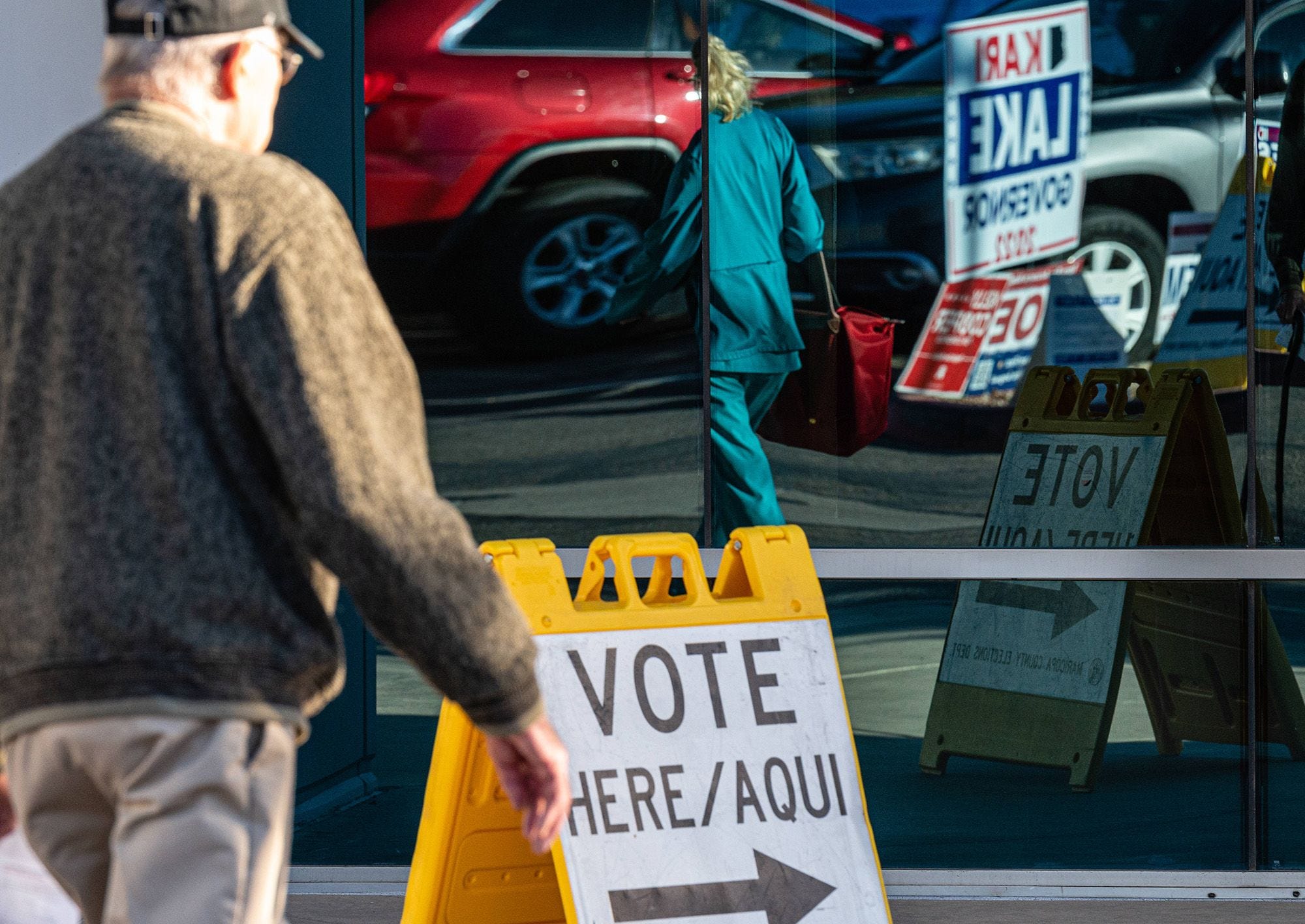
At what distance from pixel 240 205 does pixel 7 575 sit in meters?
0.49

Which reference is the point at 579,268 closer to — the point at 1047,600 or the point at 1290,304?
the point at 1047,600

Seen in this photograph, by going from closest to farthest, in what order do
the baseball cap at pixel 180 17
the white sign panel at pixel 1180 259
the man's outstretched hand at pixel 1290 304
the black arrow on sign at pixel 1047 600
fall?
the baseball cap at pixel 180 17 → the man's outstretched hand at pixel 1290 304 → the white sign panel at pixel 1180 259 → the black arrow on sign at pixel 1047 600

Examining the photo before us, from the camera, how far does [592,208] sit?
4738 mm

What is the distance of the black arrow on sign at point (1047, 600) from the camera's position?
4.84 metres

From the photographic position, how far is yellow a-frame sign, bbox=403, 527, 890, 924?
3.23 meters

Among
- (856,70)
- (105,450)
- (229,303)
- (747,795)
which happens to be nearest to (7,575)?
(105,450)

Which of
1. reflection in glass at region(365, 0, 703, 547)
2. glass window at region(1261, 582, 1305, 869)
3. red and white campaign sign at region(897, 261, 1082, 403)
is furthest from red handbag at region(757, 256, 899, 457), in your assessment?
glass window at region(1261, 582, 1305, 869)

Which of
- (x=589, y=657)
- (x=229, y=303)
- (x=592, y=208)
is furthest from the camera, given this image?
(x=592, y=208)

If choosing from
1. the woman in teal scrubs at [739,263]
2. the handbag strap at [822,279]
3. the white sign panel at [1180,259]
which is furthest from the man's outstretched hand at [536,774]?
A: the white sign panel at [1180,259]

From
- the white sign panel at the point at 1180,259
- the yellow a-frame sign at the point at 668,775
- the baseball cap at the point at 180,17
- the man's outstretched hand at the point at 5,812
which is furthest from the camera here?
the white sign panel at the point at 1180,259

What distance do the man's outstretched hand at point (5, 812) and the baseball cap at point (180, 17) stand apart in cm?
92

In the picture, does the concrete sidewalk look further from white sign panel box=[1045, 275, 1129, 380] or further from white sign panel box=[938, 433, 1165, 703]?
white sign panel box=[1045, 275, 1129, 380]

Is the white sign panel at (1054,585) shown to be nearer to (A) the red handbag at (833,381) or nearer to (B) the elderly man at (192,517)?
(A) the red handbag at (833,381)

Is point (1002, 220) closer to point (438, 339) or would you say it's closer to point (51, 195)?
point (438, 339)
